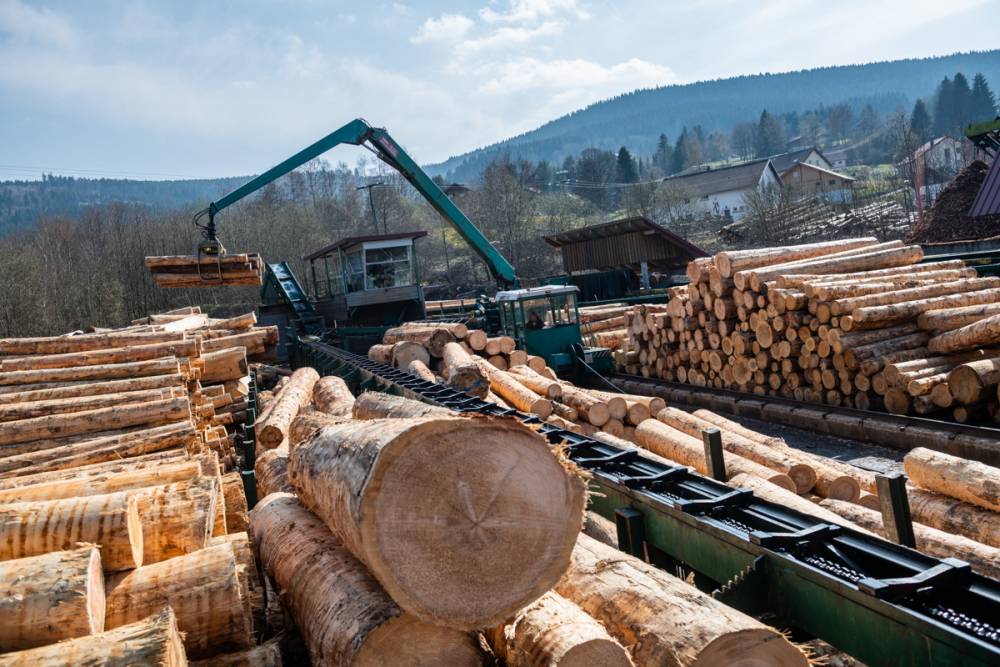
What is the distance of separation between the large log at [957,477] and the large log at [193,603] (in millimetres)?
4507

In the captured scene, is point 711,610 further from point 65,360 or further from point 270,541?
point 65,360

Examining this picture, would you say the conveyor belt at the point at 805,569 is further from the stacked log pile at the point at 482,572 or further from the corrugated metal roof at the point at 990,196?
the corrugated metal roof at the point at 990,196

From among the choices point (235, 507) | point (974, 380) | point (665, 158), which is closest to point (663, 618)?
point (235, 507)

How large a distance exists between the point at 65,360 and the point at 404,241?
16.5 metres

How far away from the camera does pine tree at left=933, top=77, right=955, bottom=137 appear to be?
338 ft

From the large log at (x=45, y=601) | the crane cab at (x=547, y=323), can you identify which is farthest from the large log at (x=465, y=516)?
the crane cab at (x=547, y=323)

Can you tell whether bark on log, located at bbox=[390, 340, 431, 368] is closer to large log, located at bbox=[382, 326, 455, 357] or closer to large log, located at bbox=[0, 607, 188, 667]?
large log, located at bbox=[382, 326, 455, 357]

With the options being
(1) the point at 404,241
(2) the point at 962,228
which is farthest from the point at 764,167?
(1) the point at 404,241

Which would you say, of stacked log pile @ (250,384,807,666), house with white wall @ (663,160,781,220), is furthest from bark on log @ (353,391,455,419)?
house with white wall @ (663,160,781,220)

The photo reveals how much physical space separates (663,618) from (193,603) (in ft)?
6.48

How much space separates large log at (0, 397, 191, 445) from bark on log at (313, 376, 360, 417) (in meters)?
2.60

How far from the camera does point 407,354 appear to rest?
13391 millimetres

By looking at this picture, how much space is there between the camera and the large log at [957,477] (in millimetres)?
4684

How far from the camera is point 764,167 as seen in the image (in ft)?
229
